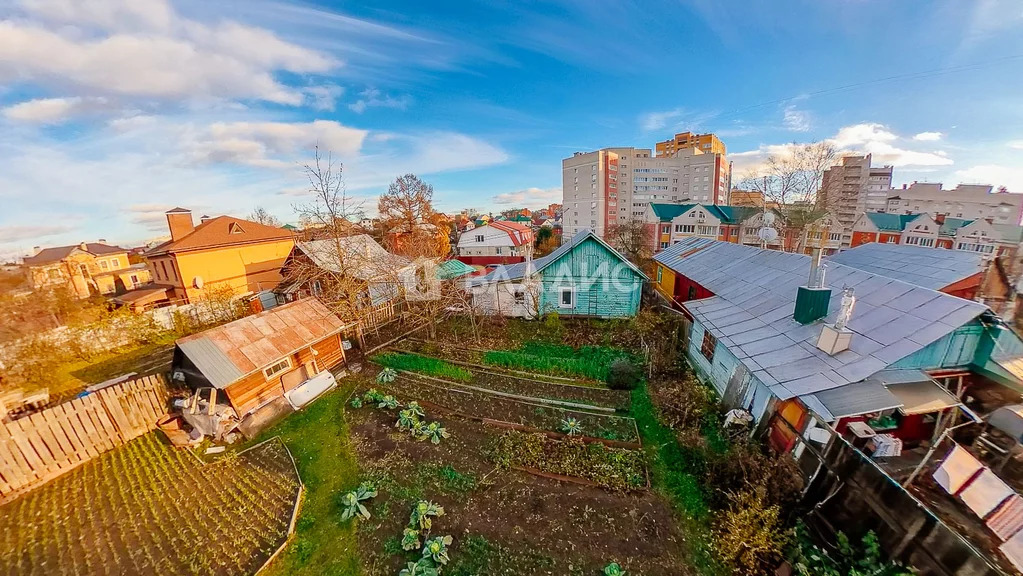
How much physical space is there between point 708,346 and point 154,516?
15.8 meters

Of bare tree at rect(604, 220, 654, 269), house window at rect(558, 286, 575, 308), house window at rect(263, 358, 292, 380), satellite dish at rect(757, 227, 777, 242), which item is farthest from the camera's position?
bare tree at rect(604, 220, 654, 269)

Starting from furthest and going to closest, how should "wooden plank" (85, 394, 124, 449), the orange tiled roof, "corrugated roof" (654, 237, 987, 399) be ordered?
1. the orange tiled roof
2. "wooden plank" (85, 394, 124, 449)
3. "corrugated roof" (654, 237, 987, 399)

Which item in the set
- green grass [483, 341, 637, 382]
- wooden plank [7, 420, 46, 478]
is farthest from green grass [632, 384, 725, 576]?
wooden plank [7, 420, 46, 478]

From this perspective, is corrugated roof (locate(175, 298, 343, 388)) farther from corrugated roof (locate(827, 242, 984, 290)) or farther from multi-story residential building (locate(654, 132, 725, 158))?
multi-story residential building (locate(654, 132, 725, 158))

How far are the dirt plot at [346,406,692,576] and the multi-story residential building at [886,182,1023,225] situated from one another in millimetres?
68479

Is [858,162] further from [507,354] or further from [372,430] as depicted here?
[372,430]

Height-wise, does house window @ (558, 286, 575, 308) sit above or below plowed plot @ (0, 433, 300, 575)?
above

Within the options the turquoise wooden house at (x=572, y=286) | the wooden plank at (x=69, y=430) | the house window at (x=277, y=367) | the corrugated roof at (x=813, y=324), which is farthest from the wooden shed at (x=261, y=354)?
the corrugated roof at (x=813, y=324)

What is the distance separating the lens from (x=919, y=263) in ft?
46.5

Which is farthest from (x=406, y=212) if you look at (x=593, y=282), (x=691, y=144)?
(x=691, y=144)

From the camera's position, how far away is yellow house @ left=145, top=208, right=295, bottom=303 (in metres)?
23.7

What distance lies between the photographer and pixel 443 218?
4334 centimetres

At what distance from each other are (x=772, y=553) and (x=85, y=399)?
16.5 meters

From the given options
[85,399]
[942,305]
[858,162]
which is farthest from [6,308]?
[858,162]
